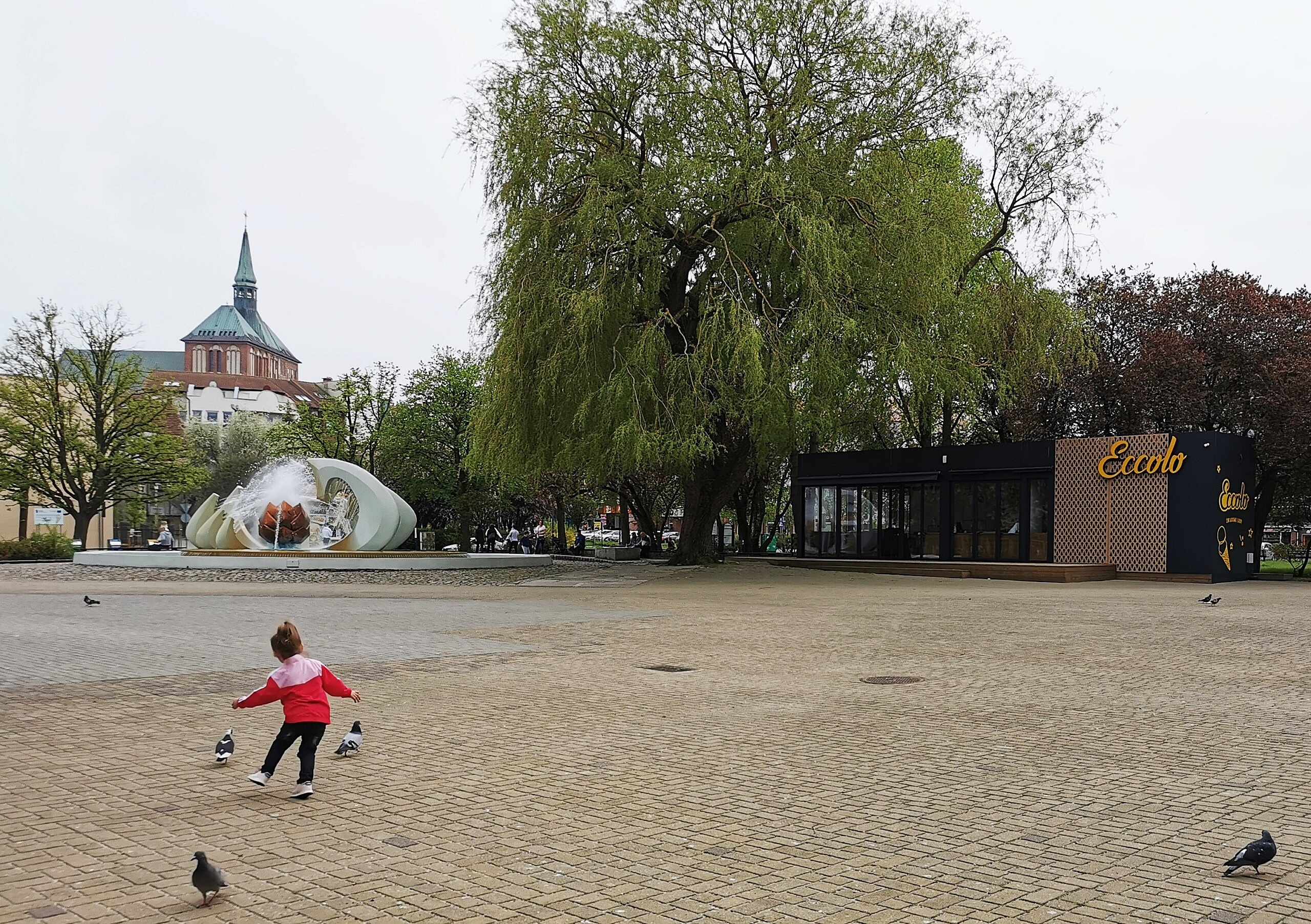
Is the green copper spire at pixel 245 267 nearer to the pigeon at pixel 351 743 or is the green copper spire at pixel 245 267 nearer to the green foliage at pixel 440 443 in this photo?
the green foliage at pixel 440 443

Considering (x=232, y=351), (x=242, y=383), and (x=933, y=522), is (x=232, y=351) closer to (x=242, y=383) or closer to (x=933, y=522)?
(x=242, y=383)

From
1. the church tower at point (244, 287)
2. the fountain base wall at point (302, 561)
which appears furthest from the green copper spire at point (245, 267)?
the fountain base wall at point (302, 561)

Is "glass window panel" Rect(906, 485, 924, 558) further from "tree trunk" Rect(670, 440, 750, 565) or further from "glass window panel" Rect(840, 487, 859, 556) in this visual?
"tree trunk" Rect(670, 440, 750, 565)

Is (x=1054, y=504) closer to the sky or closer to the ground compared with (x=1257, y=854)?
closer to the sky

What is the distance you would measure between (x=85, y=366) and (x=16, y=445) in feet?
14.7

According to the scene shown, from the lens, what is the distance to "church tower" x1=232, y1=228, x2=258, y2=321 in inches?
7584

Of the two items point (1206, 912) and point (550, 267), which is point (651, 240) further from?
point (1206, 912)

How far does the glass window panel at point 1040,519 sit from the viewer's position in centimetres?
3275

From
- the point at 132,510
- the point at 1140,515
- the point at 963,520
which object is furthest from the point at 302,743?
the point at 132,510

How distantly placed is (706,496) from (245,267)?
591 ft

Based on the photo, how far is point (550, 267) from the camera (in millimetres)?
27812

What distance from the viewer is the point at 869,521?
3728cm

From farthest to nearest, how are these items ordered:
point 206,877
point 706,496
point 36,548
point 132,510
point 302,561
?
point 132,510 → point 36,548 → point 706,496 → point 302,561 → point 206,877

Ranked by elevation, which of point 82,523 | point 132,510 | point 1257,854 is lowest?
point 1257,854
